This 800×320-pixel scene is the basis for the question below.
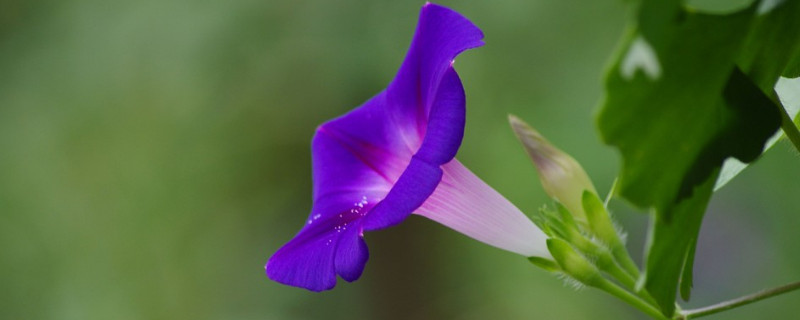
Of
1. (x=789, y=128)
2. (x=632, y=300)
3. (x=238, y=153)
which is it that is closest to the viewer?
(x=789, y=128)

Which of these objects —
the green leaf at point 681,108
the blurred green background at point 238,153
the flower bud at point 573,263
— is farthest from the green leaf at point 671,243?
the blurred green background at point 238,153

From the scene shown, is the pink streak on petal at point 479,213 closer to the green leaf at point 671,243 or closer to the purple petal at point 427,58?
the purple petal at point 427,58

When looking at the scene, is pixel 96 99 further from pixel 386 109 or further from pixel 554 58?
pixel 386 109

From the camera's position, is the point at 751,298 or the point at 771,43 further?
the point at 751,298

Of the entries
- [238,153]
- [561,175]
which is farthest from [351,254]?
[238,153]

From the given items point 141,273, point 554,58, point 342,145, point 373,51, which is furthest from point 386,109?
point 141,273

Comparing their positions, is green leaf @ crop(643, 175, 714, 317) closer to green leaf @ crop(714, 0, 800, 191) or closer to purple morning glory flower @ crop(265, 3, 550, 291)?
green leaf @ crop(714, 0, 800, 191)

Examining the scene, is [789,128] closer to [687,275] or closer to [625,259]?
[687,275]
